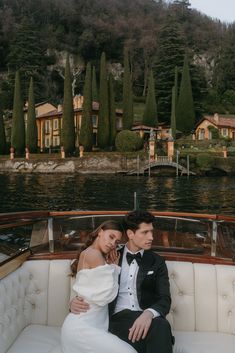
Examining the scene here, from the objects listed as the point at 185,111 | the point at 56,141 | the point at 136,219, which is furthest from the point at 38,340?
→ the point at 56,141

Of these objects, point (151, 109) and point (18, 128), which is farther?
point (151, 109)

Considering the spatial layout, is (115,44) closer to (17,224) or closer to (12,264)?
(17,224)

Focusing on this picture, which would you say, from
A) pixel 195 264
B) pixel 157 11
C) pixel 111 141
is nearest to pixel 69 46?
pixel 157 11

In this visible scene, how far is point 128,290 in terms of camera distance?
3021 mm

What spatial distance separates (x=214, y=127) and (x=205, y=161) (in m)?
12.5

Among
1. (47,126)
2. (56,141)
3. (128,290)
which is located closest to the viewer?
(128,290)

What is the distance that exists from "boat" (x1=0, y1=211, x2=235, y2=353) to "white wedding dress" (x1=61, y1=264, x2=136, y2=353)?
0.45m

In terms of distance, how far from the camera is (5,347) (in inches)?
113

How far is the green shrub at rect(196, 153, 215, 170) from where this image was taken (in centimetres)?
4241

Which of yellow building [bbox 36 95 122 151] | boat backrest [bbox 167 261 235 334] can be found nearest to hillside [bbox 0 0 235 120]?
yellow building [bbox 36 95 122 151]

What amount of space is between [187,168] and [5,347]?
4053cm

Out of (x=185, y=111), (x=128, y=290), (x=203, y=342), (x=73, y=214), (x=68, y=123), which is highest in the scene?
(x=185, y=111)

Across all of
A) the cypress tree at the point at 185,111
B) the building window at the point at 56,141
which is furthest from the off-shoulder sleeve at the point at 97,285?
the building window at the point at 56,141

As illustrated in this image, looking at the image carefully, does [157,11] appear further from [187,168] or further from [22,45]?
[187,168]
